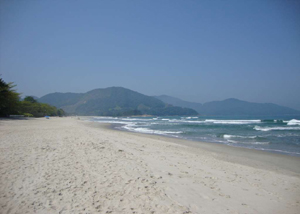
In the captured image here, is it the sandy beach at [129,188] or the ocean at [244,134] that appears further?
the ocean at [244,134]

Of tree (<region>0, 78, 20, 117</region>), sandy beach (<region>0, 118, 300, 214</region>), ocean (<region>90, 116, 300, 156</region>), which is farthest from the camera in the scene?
tree (<region>0, 78, 20, 117</region>)

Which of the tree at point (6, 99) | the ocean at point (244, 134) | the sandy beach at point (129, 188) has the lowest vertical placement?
the ocean at point (244, 134)

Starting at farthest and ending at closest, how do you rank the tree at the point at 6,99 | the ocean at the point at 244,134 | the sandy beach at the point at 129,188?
the tree at the point at 6,99
the ocean at the point at 244,134
the sandy beach at the point at 129,188

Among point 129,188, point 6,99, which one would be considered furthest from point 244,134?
point 6,99

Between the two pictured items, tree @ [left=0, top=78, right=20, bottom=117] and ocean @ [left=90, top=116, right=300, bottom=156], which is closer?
ocean @ [left=90, top=116, right=300, bottom=156]

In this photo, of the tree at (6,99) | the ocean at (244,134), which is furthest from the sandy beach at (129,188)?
the tree at (6,99)

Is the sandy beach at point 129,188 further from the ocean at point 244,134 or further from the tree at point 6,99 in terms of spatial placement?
the tree at point 6,99

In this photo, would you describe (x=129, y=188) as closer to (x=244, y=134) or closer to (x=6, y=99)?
(x=244, y=134)

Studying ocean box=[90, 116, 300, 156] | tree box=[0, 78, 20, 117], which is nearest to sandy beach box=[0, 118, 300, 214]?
ocean box=[90, 116, 300, 156]

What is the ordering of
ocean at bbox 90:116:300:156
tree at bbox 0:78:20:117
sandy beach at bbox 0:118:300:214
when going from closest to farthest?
1. sandy beach at bbox 0:118:300:214
2. ocean at bbox 90:116:300:156
3. tree at bbox 0:78:20:117

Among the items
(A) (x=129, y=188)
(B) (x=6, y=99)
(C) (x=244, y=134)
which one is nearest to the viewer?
(A) (x=129, y=188)

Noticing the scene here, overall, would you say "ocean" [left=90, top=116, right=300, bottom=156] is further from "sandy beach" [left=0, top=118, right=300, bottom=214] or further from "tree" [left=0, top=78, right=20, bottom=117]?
"tree" [left=0, top=78, right=20, bottom=117]

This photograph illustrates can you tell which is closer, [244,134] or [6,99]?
[244,134]

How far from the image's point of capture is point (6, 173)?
4.41 m
